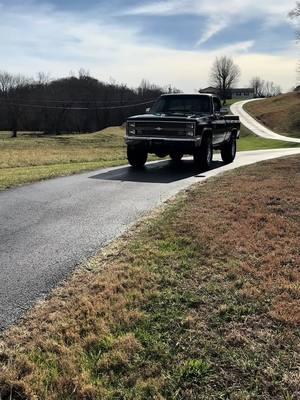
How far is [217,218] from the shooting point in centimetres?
646

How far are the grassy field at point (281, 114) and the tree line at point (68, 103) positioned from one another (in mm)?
33630

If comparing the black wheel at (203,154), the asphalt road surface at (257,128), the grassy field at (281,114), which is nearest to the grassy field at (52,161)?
the black wheel at (203,154)

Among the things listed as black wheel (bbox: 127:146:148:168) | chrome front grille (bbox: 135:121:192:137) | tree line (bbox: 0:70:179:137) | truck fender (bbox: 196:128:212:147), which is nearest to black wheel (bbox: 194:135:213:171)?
truck fender (bbox: 196:128:212:147)

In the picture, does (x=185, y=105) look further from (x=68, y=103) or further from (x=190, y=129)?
(x=68, y=103)

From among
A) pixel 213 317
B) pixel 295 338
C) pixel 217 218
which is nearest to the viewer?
pixel 295 338

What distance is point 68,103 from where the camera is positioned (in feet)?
368

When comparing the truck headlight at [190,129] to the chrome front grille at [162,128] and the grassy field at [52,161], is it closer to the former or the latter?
the chrome front grille at [162,128]

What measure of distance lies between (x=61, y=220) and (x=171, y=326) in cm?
375

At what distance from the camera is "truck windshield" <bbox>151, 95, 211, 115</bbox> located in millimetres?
13305

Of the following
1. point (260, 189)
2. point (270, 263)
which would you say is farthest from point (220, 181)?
point (270, 263)

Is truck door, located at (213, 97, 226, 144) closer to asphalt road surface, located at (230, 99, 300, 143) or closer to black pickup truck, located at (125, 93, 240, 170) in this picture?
black pickup truck, located at (125, 93, 240, 170)

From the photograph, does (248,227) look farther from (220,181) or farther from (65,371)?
(220,181)

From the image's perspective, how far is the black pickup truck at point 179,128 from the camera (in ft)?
39.5

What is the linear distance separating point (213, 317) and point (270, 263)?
1340 millimetres
